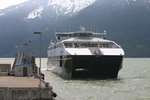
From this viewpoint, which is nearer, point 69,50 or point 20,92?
point 20,92

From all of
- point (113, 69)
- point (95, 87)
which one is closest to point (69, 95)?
point (95, 87)

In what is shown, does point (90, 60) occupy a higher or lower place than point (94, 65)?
higher

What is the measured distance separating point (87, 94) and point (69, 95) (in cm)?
188

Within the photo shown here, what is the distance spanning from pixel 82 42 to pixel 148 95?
18.1 metres

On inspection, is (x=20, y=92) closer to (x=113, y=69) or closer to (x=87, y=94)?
(x=87, y=94)

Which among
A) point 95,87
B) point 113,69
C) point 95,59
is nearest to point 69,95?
point 95,87

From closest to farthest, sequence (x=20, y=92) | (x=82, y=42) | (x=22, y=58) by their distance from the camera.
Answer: (x=20, y=92)
(x=82, y=42)
(x=22, y=58)

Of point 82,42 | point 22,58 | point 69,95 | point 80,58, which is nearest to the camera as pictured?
point 69,95

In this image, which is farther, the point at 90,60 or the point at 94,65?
the point at 94,65

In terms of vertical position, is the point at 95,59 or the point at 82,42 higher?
the point at 82,42

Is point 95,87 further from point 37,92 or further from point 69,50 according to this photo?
point 37,92

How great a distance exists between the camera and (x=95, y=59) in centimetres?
3478

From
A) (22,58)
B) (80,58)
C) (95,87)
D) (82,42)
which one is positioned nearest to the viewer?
(95,87)

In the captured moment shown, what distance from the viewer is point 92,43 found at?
1651 inches
